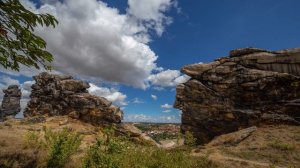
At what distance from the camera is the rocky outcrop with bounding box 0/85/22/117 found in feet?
172

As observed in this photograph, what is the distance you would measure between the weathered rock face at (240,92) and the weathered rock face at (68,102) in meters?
10.8

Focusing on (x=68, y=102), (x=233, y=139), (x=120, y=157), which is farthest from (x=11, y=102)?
(x=120, y=157)

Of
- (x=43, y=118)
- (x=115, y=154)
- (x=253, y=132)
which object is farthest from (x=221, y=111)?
(x=115, y=154)

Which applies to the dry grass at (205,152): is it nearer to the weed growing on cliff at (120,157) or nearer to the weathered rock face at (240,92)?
the weed growing on cliff at (120,157)

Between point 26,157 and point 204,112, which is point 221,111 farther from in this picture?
point 26,157

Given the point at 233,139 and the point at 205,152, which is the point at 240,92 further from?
the point at 205,152

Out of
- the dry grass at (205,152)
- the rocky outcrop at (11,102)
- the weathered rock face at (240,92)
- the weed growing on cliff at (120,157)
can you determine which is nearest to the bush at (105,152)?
the weed growing on cliff at (120,157)

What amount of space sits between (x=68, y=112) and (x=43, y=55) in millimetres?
30598

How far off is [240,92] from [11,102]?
44827 millimetres

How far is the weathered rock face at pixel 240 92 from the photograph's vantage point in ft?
103

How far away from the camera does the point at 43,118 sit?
36.7m

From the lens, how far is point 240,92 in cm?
3353

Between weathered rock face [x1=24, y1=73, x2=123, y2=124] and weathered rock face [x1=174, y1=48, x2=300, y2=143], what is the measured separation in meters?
10.8

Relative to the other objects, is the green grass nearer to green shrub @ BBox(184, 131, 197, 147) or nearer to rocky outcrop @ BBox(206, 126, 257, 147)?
green shrub @ BBox(184, 131, 197, 147)
